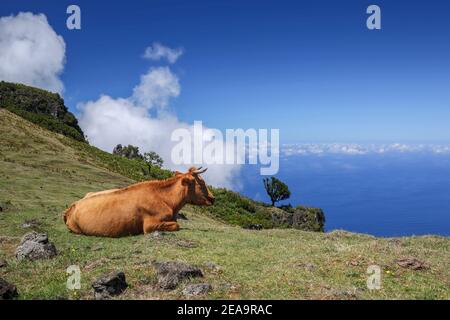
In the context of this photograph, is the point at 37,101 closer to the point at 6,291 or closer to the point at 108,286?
the point at 6,291

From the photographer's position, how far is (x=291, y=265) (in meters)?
14.9

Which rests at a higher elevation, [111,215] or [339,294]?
[111,215]

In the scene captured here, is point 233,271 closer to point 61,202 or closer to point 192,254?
point 192,254

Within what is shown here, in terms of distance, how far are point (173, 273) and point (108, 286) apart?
1.83m

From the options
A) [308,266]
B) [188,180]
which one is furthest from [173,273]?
[188,180]

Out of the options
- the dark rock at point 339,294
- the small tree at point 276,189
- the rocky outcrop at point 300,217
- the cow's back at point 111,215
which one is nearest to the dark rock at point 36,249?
the cow's back at point 111,215

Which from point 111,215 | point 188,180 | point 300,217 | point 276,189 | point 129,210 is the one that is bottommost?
point 300,217

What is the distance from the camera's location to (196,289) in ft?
37.2

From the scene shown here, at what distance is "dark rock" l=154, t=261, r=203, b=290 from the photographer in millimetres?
11906

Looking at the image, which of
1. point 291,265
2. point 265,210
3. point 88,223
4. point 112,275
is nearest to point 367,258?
point 291,265

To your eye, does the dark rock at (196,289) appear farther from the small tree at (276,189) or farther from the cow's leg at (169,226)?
the small tree at (276,189)

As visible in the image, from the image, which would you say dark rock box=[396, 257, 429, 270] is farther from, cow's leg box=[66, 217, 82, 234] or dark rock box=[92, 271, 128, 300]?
cow's leg box=[66, 217, 82, 234]

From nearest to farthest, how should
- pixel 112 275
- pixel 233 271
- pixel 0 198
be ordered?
1. pixel 112 275
2. pixel 233 271
3. pixel 0 198
